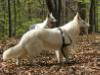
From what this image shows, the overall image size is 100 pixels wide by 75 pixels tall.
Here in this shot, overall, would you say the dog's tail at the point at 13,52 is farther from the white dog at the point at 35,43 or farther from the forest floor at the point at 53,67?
the forest floor at the point at 53,67

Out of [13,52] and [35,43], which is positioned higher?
[35,43]

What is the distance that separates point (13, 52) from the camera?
8508 mm

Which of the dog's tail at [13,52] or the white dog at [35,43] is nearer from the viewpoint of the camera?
the dog's tail at [13,52]

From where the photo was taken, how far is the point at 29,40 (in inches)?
339

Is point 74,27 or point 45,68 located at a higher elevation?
point 74,27

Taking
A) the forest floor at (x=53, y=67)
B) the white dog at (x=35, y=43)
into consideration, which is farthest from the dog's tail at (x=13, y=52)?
the forest floor at (x=53, y=67)

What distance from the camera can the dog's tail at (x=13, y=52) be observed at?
8.48m

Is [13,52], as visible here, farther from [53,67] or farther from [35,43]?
[53,67]

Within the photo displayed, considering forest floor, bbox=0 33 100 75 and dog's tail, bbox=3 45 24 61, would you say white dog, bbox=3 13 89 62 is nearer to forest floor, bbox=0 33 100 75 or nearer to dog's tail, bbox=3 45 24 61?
dog's tail, bbox=3 45 24 61

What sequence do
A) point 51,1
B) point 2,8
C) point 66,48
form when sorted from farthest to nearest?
point 2,8 < point 51,1 < point 66,48

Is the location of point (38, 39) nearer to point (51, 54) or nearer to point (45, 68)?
point (45, 68)

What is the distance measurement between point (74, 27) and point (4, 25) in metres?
26.3

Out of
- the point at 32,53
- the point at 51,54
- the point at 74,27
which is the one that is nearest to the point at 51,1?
the point at 51,54

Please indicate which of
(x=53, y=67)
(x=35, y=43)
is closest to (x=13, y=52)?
(x=35, y=43)
